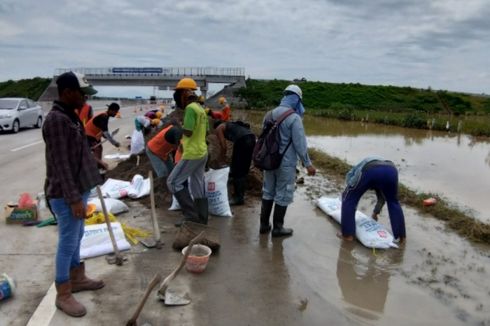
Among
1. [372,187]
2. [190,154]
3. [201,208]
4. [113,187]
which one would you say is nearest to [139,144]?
[113,187]

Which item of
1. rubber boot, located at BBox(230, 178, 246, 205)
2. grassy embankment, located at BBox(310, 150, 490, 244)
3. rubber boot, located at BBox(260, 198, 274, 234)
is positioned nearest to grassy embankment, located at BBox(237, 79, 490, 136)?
grassy embankment, located at BBox(310, 150, 490, 244)

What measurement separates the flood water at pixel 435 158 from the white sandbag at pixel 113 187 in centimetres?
626

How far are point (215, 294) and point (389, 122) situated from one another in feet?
94.1

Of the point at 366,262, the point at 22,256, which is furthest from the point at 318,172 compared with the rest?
the point at 22,256

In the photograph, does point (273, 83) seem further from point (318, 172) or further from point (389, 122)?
point (318, 172)

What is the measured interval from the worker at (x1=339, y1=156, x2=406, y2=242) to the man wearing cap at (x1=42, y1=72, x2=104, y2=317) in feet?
11.2

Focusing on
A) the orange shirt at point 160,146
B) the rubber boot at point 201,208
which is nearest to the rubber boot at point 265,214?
the rubber boot at point 201,208

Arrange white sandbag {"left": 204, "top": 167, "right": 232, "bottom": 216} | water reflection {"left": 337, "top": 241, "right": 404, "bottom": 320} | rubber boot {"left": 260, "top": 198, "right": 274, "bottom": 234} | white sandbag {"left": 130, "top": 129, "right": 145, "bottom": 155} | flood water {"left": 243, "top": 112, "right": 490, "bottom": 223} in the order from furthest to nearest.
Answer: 1. flood water {"left": 243, "top": 112, "right": 490, "bottom": 223}
2. white sandbag {"left": 130, "top": 129, "right": 145, "bottom": 155}
3. white sandbag {"left": 204, "top": 167, "right": 232, "bottom": 216}
4. rubber boot {"left": 260, "top": 198, "right": 274, "bottom": 234}
5. water reflection {"left": 337, "top": 241, "right": 404, "bottom": 320}

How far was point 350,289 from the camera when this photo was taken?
434 cm

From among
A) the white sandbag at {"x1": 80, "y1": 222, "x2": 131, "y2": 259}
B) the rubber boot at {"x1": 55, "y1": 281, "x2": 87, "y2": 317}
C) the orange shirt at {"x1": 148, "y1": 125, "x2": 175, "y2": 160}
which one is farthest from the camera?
the orange shirt at {"x1": 148, "y1": 125, "x2": 175, "y2": 160}

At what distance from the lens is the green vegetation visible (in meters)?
62.9

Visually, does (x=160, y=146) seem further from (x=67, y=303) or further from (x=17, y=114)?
(x=17, y=114)

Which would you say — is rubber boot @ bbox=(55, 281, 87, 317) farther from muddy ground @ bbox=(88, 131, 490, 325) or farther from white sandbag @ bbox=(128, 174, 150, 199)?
white sandbag @ bbox=(128, 174, 150, 199)

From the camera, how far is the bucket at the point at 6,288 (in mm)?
3594
